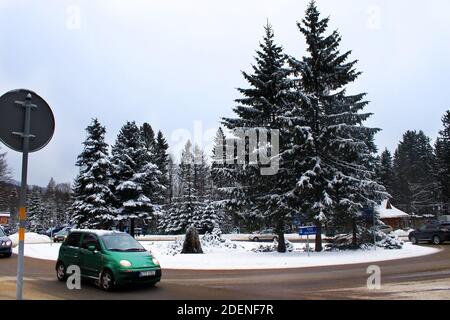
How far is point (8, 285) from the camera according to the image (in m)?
12.9

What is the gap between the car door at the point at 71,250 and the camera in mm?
13594

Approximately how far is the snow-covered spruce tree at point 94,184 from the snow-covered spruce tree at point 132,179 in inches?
37.9

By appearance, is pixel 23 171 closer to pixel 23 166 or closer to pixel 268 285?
pixel 23 166

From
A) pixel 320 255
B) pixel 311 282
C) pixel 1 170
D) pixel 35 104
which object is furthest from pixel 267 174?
pixel 1 170

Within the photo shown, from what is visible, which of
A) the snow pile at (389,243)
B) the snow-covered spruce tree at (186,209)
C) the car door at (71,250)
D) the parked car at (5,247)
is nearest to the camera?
the car door at (71,250)

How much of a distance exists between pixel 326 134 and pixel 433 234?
49.3 feet

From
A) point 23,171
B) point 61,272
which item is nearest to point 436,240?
point 61,272

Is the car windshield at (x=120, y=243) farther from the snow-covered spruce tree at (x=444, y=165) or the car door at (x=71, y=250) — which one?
the snow-covered spruce tree at (x=444, y=165)

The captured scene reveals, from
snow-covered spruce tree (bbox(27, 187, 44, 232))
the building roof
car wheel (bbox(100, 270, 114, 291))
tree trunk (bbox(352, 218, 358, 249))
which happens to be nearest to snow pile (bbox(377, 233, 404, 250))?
Answer: tree trunk (bbox(352, 218, 358, 249))

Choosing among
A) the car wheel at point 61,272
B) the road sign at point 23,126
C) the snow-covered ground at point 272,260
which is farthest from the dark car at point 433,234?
the road sign at point 23,126

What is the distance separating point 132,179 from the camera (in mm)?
43344

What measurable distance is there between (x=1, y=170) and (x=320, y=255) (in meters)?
51.1

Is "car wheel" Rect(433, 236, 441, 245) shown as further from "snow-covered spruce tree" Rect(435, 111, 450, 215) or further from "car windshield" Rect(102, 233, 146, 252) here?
"snow-covered spruce tree" Rect(435, 111, 450, 215)

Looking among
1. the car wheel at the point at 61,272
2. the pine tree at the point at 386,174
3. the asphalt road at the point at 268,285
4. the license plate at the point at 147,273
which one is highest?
the pine tree at the point at 386,174
